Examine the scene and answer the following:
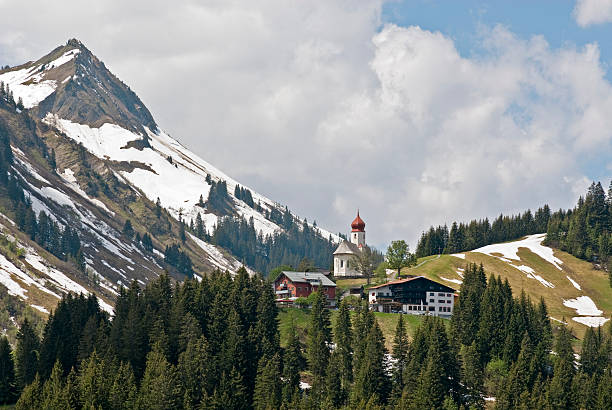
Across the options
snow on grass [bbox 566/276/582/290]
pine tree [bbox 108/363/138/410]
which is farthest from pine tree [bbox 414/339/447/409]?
snow on grass [bbox 566/276/582/290]

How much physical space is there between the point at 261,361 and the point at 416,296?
49.5 metres

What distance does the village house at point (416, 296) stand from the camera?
497ft

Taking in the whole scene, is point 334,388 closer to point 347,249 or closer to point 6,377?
point 6,377

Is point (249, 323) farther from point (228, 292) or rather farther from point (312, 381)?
point (312, 381)

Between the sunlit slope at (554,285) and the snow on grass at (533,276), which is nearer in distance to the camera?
the sunlit slope at (554,285)

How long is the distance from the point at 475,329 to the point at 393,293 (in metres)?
24.7

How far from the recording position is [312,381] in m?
113

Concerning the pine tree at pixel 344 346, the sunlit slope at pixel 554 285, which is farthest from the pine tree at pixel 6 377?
the sunlit slope at pixel 554 285

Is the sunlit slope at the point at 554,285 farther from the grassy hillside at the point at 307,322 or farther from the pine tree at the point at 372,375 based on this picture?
the pine tree at the point at 372,375

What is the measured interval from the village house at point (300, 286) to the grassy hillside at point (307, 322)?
42.4ft

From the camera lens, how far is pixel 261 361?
366ft

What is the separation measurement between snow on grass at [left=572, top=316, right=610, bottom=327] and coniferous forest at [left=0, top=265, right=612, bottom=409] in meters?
41.9

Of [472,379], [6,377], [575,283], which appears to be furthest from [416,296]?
[6,377]

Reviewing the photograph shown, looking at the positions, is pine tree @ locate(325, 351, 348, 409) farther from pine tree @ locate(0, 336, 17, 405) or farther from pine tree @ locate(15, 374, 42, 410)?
pine tree @ locate(0, 336, 17, 405)
